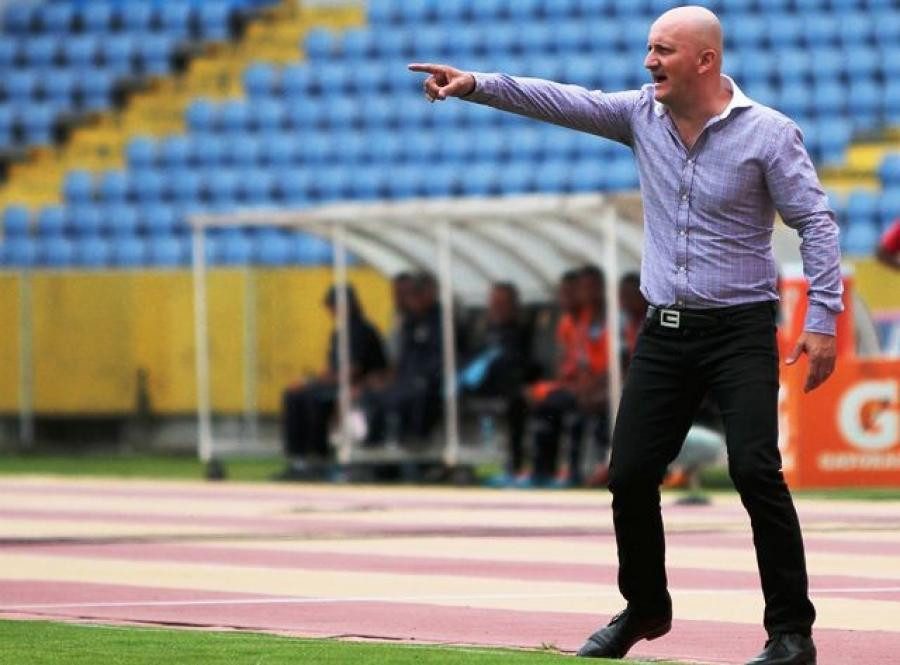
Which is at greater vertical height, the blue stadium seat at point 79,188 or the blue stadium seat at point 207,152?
the blue stadium seat at point 207,152

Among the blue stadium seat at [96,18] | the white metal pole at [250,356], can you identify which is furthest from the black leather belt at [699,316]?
the blue stadium seat at [96,18]

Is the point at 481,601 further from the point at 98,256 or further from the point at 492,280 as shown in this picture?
the point at 98,256

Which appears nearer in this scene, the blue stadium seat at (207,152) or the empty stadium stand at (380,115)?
the empty stadium stand at (380,115)

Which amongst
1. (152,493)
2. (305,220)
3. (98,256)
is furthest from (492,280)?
(98,256)

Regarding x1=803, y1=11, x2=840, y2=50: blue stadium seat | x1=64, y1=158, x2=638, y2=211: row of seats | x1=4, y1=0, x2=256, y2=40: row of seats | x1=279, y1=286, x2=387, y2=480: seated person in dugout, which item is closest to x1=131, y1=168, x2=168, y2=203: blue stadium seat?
x1=64, y1=158, x2=638, y2=211: row of seats

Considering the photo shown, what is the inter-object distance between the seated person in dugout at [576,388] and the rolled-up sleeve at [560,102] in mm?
11320

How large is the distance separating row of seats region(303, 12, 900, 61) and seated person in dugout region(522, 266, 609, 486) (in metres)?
10.4

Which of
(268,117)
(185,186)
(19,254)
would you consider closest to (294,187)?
(185,186)

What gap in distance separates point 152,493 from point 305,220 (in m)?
2.95

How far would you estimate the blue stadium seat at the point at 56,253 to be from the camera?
29.0 meters

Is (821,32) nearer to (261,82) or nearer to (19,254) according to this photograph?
(261,82)

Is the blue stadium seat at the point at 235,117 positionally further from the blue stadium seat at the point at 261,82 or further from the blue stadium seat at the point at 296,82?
the blue stadium seat at the point at 296,82

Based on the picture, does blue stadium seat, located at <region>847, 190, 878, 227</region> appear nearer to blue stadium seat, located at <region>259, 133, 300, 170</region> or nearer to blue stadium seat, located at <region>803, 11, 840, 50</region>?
blue stadium seat, located at <region>803, 11, 840, 50</region>

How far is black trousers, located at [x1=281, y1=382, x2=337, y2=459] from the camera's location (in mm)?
21141
